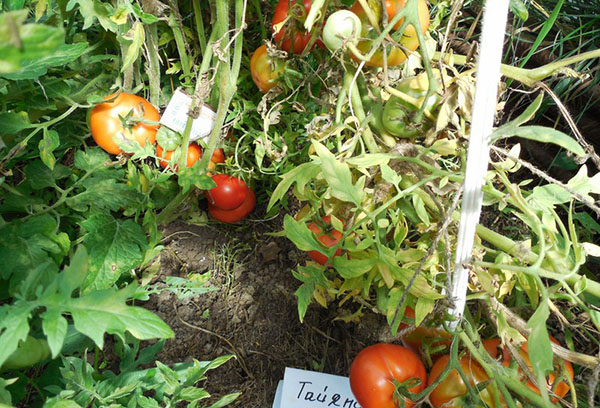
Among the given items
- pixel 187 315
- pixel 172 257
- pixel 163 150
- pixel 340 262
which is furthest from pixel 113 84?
pixel 340 262

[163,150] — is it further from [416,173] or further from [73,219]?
[416,173]

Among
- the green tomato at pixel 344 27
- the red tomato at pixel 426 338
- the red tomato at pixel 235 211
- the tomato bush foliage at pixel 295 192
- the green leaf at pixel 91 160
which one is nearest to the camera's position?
the tomato bush foliage at pixel 295 192

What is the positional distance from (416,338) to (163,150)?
26.8 inches

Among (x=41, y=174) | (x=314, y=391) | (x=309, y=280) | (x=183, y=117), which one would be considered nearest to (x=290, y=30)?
(x=183, y=117)

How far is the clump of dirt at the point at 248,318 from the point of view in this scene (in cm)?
103

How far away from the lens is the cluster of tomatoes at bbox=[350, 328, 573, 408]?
0.70 metres

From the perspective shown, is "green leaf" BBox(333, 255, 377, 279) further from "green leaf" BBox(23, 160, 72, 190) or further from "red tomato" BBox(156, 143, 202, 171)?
"green leaf" BBox(23, 160, 72, 190)

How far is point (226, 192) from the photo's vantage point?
1097 millimetres

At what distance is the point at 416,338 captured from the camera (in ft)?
2.76

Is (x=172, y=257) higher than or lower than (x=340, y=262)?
lower

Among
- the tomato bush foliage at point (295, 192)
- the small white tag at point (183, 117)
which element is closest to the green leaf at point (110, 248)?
the tomato bush foliage at point (295, 192)

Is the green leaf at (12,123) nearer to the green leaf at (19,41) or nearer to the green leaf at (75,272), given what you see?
the green leaf at (75,272)

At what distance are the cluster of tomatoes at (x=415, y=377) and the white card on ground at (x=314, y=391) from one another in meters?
0.13

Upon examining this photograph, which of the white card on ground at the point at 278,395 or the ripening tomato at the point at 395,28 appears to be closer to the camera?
the ripening tomato at the point at 395,28
